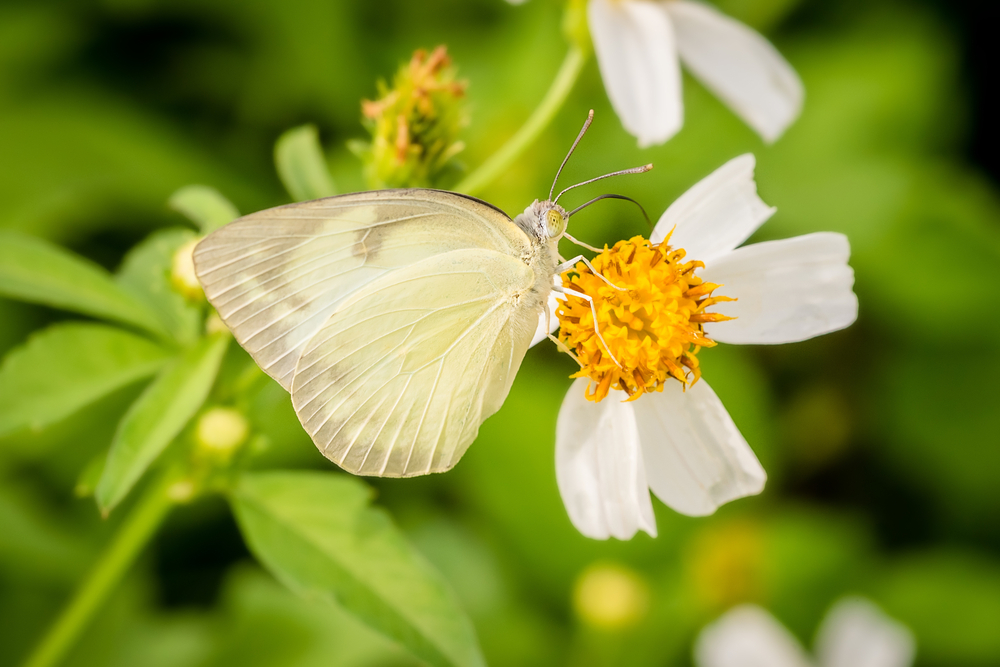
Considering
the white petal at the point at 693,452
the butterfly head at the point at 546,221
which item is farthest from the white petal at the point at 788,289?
the butterfly head at the point at 546,221

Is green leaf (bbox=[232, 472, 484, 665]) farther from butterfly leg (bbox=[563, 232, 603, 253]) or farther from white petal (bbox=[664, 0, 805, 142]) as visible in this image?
white petal (bbox=[664, 0, 805, 142])

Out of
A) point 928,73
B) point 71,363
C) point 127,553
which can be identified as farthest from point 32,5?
point 928,73

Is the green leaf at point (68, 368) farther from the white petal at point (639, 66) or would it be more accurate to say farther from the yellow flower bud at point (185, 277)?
the white petal at point (639, 66)

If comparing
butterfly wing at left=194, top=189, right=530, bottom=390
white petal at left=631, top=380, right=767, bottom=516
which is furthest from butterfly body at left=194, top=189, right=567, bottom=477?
white petal at left=631, top=380, right=767, bottom=516

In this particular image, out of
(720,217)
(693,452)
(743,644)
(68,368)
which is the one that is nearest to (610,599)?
(743,644)

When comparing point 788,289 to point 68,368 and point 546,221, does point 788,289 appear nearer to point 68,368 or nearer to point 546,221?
point 546,221

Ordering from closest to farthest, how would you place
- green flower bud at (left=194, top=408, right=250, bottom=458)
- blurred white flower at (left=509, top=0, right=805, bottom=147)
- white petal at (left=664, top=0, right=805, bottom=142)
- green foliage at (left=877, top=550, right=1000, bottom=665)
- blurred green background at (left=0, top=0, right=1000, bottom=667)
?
green flower bud at (left=194, top=408, right=250, bottom=458) → blurred white flower at (left=509, top=0, right=805, bottom=147) → white petal at (left=664, top=0, right=805, bottom=142) → blurred green background at (left=0, top=0, right=1000, bottom=667) → green foliage at (left=877, top=550, right=1000, bottom=665)
